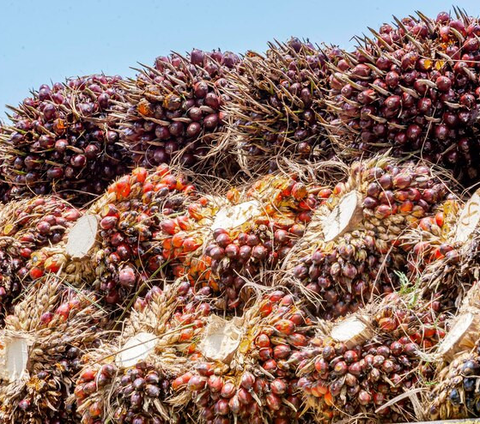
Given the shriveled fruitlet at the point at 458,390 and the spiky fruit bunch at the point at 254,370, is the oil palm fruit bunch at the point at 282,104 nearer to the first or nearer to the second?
the spiky fruit bunch at the point at 254,370

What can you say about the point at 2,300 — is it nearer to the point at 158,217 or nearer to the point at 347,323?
the point at 158,217

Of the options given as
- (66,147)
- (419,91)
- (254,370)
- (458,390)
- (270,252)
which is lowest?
(458,390)

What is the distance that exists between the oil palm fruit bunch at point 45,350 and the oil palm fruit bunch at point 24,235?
0.27 metres

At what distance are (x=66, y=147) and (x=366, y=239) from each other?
74.2 inches

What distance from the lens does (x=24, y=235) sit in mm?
3484

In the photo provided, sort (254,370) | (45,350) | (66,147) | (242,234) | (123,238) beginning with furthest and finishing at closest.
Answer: (66,147) < (123,238) < (45,350) < (242,234) < (254,370)

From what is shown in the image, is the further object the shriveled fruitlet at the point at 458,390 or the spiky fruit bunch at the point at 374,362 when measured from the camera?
the spiky fruit bunch at the point at 374,362

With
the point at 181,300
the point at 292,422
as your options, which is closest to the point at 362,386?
the point at 292,422

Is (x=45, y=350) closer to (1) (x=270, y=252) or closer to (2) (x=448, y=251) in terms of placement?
(1) (x=270, y=252)

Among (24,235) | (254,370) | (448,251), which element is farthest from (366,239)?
(24,235)

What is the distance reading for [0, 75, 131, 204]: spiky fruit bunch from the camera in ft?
12.5

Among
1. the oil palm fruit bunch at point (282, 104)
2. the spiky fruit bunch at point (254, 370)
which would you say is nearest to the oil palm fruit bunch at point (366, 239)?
the spiky fruit bunch at point (254, 370)

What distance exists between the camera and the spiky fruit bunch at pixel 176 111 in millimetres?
3424

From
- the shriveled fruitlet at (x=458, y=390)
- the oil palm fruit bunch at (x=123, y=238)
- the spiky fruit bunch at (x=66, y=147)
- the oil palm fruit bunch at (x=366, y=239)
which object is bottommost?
the shriveled fruitlet at (x=458, y=390)
